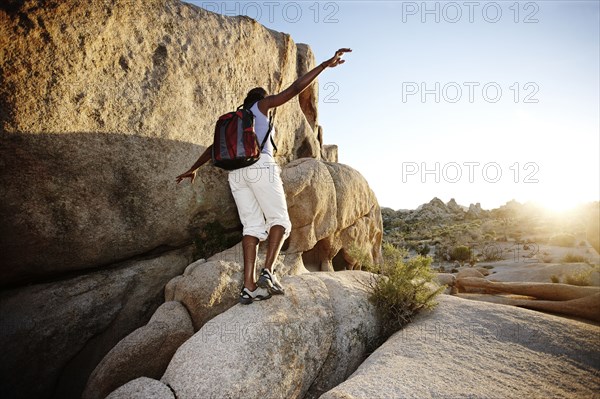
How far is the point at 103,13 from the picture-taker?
16.3 ft

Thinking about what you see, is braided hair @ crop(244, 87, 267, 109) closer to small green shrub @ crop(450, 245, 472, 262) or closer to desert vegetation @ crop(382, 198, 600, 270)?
desert vegetation @ crop(382, 198, 600, 270)

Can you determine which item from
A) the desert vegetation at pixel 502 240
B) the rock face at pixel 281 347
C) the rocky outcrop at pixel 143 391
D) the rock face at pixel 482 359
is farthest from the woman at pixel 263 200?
the desert vegetation at pixel 502 240

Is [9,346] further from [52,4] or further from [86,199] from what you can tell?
[52,4]

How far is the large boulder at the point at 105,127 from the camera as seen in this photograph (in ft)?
14.2

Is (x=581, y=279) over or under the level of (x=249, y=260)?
under

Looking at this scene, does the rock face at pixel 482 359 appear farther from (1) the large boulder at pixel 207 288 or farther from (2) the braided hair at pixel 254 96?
(2) the braided hair at pixel 254 96

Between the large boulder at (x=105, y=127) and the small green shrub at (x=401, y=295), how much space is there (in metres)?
3.78

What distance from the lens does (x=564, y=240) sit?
21.1 metres

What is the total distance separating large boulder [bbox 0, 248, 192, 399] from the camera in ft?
14.9

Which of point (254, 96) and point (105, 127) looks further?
point (105, 127)

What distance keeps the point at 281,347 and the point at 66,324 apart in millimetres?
3662

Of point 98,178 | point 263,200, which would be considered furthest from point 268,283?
point 98,178

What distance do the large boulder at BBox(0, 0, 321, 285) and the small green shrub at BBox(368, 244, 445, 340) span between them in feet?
12.4

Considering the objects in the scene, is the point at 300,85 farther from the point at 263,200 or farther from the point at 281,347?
the point at 281,347
